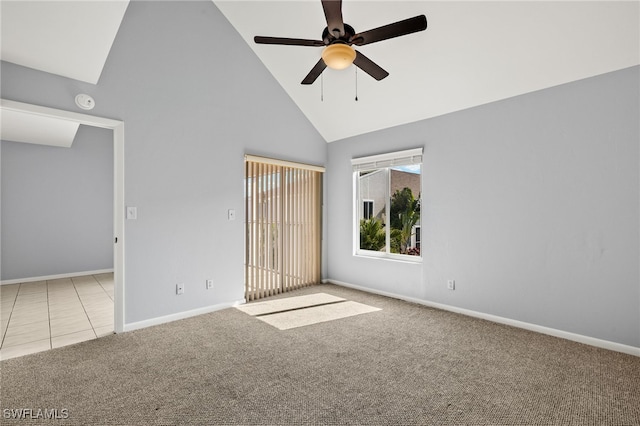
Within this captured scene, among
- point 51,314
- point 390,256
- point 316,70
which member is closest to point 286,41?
point 316,70

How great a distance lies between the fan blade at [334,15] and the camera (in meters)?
1.93

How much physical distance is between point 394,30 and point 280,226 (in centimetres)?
307

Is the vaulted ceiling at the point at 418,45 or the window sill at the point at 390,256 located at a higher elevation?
the vaulted ceiling at the point at 418,45

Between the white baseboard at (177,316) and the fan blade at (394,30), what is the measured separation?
326cm

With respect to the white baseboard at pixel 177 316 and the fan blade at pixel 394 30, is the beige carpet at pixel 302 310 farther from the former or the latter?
the fan blade at pixel 394 30

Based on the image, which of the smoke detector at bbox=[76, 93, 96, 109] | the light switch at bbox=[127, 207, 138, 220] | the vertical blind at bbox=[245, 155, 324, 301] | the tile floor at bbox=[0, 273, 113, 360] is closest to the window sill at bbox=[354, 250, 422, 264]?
the vertical blind at bbox=[245, 155, 324, 301]

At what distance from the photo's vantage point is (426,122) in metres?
4.02

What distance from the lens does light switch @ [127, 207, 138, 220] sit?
317cm

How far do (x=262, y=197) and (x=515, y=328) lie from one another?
133 inches

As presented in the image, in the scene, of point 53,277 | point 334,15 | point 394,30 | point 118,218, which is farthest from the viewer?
point 53,277

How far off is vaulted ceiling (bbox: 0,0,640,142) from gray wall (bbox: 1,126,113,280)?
386 centimetres

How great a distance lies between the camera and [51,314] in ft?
12.1

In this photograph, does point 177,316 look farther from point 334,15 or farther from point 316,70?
point 334,15

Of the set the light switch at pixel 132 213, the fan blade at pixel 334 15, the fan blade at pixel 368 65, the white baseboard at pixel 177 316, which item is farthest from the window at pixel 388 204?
the light switch at pixel 132 213
